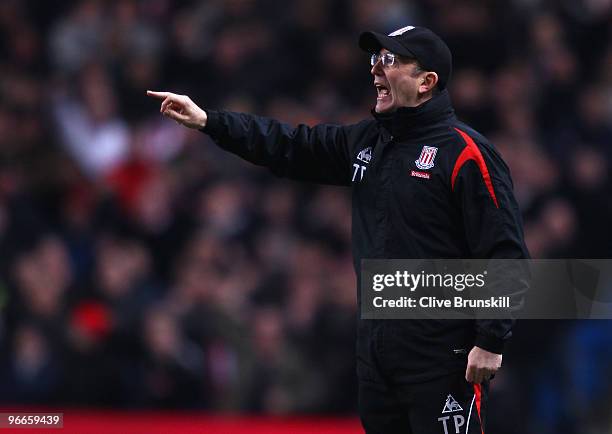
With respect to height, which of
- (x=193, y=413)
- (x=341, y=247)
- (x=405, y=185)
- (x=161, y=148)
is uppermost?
(x=405, y=185)

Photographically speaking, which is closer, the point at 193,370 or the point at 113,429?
the point at 113,429

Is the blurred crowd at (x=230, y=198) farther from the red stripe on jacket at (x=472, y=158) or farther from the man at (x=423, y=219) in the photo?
the red stripe on jacket at (x=472, y=158)

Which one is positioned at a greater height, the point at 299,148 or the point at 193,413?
the point at 299,148

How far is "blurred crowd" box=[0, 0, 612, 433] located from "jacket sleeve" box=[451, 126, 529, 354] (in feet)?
11.0

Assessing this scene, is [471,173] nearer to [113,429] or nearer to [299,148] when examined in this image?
[299,148]

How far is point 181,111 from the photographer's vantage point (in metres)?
4.91

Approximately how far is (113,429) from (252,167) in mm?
2719

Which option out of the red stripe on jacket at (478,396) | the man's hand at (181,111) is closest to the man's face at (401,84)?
the man's hand at (181,111)

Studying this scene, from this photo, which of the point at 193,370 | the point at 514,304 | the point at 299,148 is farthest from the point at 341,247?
the point at 514,304

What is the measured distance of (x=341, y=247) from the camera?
9.03 meters

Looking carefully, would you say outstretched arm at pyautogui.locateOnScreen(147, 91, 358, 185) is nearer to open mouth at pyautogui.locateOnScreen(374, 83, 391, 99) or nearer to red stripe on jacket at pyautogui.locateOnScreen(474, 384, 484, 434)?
open mouth at pyautogui.locateOnScreen(374, 83, 391, 99)

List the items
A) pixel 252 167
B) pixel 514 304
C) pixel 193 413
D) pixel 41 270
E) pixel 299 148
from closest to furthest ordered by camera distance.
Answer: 1. pixel 514 304
2. pixel 299 148
3. pixel 193 413
4. pixel 41 270
5. pixel 252 167

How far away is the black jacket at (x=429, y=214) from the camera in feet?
14.8

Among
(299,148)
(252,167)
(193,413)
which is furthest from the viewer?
(252,167)
